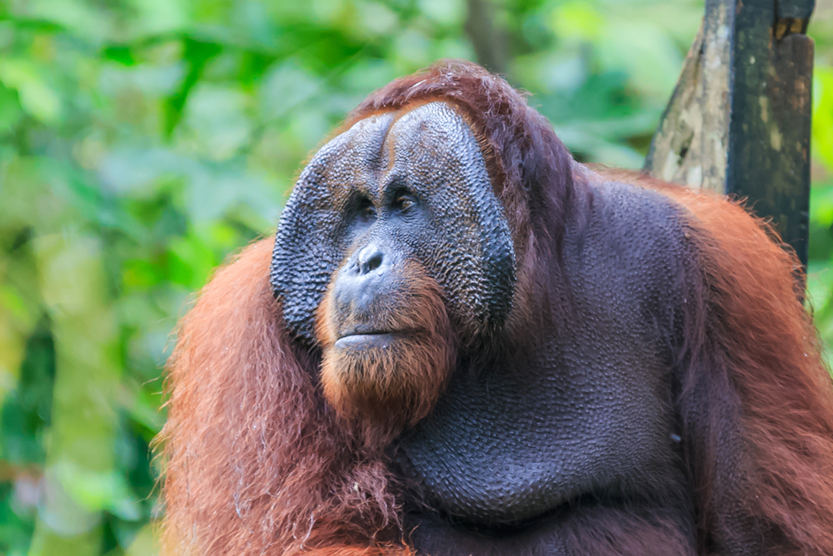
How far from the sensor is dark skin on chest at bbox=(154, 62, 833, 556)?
158 centimetres

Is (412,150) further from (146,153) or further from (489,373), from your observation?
(146,153)

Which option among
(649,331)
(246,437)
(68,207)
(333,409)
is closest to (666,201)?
(649,331)

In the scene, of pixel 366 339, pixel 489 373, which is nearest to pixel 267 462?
pixel 366 339

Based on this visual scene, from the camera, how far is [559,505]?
168 cm

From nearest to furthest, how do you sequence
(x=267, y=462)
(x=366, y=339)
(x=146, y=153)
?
(x=366, y=339) < (x=267, y=462) < (x=146, y=153)

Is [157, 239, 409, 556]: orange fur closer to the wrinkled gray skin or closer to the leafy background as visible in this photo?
the wrinkled gray skin

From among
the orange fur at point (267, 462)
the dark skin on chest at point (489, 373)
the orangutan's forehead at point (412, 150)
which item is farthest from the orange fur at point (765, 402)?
the orange fur at point (267, 462)

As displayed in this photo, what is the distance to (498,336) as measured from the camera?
164 cm

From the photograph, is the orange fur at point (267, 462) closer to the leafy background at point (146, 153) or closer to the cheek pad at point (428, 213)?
the cheek pad at point (428, 213)

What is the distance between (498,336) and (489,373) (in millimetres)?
102

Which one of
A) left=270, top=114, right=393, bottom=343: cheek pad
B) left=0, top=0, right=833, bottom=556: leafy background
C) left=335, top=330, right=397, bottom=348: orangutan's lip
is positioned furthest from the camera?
left=0, top=0, right=833, bottom=556: leafy background

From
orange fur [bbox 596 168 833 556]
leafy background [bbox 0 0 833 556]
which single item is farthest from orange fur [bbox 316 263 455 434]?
leafy background [bbox 0 0 833 556]

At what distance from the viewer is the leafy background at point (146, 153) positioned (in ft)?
8.07

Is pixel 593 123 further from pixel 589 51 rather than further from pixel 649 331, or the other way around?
pixel 649 331
